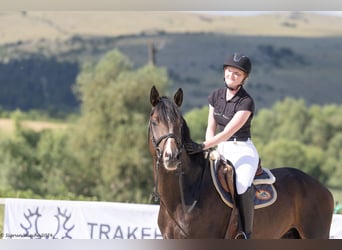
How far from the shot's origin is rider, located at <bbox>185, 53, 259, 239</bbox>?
5109 mm

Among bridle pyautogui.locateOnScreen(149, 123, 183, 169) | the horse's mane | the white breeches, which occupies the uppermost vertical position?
the horse's mane

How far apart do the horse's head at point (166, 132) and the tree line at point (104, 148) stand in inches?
656

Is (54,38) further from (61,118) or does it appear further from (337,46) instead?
(337,46)

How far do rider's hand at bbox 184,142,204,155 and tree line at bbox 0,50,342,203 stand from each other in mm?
16512

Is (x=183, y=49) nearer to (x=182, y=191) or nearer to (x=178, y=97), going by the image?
(x=178, y=97)

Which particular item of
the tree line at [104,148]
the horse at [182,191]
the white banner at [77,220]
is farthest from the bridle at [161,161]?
the tree line at [104,148]

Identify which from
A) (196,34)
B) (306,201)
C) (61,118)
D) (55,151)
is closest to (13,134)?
(55,151)

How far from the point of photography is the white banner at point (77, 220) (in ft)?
25.8

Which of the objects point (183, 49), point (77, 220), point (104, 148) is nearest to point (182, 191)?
point (77, 220)

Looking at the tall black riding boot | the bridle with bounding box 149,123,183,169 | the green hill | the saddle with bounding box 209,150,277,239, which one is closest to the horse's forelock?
the bridle with bounding box 149,123,183,169

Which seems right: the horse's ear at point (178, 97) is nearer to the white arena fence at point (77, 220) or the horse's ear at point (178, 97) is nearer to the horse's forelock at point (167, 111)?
the horse's forelock at point (167, 111)

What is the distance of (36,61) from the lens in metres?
49.4

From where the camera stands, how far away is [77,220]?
7.97 m

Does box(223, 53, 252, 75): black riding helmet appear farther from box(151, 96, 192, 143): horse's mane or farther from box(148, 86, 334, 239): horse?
box(151, 96, 192, 143): horse's mane
